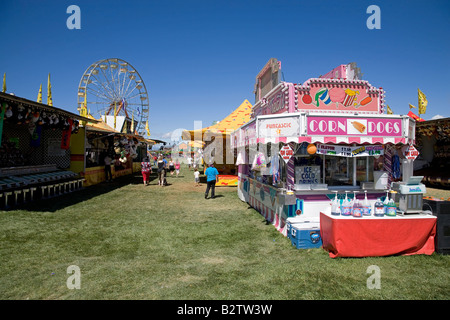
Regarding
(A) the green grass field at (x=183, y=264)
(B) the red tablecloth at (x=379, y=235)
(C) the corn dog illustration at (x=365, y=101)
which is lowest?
(A) the green grass field at (x=183, y=264)

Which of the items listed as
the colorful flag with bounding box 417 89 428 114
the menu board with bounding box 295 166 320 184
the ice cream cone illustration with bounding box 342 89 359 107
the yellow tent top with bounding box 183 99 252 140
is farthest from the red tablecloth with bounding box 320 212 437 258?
the colorful flag with bounding box 417 89 428 114

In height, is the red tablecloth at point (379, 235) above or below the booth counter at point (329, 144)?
below

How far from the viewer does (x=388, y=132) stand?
579cm

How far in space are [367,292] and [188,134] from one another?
1573 cm

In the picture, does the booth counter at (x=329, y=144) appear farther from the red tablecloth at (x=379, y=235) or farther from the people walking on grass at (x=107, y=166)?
the people walking on grass at (x=107, y=166)

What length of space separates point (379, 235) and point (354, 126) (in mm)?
2310

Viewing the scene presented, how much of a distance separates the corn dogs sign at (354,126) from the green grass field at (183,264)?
2.49 meters

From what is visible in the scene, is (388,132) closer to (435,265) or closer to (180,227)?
(435,265)

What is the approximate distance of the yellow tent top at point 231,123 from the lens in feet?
55.7

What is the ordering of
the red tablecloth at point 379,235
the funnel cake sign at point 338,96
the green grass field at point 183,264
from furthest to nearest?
the funnel cake sign at point 338,96 < the red tablecloth at point 379,235 < the green grass field at point 183,264

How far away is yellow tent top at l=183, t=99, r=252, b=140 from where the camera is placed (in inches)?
668

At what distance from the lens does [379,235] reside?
4.75 meters

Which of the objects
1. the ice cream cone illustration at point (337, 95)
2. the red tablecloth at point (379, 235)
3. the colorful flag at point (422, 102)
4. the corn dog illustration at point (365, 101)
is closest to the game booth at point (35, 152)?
the ice cream cone illustration at point (337, 95)

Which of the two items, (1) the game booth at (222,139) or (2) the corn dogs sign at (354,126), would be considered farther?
(1) the game booth at (222,139)
